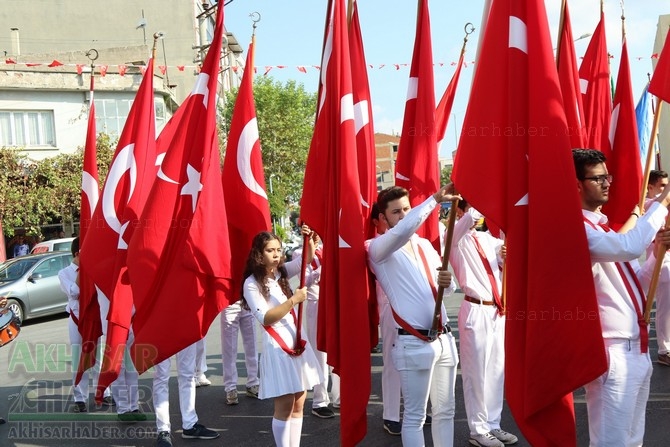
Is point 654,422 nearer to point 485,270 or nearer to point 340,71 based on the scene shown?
point 485,270

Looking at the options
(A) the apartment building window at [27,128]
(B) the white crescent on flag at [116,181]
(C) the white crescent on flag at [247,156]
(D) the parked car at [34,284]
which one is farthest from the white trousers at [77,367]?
(A) the apartment building window at [27,128]

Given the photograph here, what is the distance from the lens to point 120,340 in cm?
652

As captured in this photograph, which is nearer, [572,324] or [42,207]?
[572,324]

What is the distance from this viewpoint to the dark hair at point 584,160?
3.91 metres

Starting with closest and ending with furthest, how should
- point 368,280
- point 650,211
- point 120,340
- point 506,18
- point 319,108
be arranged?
point 650,211 < point 506,18 < point 368,280 < point 319,108 < point 120,340

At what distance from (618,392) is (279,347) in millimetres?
2332

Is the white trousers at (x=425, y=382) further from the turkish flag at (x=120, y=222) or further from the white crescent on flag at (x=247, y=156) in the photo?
the turkish flag at (x=120, y=222)

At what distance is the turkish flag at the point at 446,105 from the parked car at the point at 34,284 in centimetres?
1100

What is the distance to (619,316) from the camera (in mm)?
3725

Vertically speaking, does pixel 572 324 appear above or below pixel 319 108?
below

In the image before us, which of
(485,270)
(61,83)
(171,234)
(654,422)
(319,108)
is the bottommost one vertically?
(654,422)

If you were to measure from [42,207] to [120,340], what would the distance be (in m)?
19.4

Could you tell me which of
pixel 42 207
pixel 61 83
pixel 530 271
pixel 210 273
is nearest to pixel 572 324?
pixel 530 271

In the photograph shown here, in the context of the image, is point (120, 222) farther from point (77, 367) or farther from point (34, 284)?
point (34, 284)
